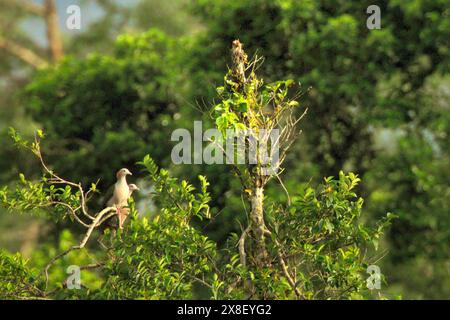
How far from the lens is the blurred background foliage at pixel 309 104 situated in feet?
44.7

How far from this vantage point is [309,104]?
49.1 feet

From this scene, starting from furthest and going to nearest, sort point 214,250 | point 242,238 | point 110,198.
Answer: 1. point 110,198
2. point 214,250
3. point 242,238

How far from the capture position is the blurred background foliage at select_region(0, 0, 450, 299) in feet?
44.7

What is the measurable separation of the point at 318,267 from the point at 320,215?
1.44 feet

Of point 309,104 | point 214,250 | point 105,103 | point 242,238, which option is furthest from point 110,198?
point 105,103

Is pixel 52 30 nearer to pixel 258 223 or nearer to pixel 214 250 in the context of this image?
pixel 214 250

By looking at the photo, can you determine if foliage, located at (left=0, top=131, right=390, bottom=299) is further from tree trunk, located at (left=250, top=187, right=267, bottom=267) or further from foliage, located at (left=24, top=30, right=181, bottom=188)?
foliage, located at (left=24, top=30, right=181, bottom=188)

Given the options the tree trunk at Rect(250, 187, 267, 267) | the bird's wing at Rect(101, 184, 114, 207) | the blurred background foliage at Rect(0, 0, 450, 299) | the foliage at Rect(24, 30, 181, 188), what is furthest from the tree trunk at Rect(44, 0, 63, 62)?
the tree trunk at Rect(250, 187, 267, 267)

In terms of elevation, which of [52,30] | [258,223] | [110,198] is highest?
[52,30]

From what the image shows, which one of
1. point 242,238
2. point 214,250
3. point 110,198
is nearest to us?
point 242,238

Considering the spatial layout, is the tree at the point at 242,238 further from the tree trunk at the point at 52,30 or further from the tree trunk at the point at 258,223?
the tree trunk at the point at 52,30

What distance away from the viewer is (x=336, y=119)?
15.5 metres

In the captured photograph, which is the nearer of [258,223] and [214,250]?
[258,223]
